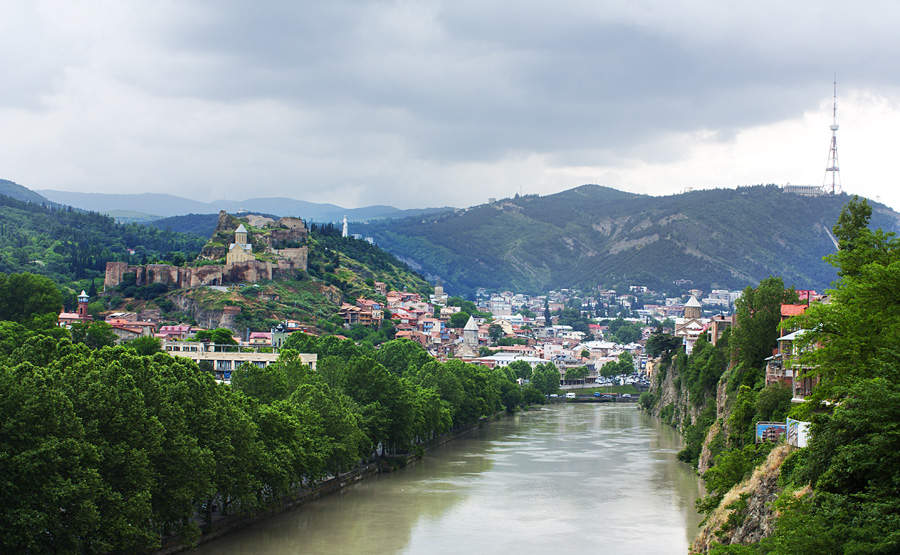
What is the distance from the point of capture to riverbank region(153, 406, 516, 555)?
29694mm

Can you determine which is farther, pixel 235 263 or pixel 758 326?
pixel 235 263

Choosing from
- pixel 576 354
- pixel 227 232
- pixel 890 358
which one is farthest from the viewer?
pixel 576 354

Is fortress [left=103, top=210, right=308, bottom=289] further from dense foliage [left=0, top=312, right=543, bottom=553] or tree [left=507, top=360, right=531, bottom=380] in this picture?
dense foliage [left=0, top=312, right=543, bottom=553]

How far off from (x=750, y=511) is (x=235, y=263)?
94.7 metres

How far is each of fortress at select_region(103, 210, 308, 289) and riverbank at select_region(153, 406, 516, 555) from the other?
57696 mm

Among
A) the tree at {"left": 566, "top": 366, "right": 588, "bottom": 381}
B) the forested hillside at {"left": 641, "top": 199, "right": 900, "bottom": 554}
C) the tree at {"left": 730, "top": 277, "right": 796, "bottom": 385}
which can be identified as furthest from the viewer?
the tree at {"left": 566, "top": 366, "right": 588, "bottom": 381}

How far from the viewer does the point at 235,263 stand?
113938mm

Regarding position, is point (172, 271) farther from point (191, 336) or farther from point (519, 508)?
point (519, 508)

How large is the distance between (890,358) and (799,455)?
4225 mm

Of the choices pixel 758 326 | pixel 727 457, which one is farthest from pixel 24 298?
pixel 727 457

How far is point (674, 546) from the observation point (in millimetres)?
31500

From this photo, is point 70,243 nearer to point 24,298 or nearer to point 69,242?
point 69,242

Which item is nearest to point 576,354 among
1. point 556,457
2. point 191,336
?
point 191,336

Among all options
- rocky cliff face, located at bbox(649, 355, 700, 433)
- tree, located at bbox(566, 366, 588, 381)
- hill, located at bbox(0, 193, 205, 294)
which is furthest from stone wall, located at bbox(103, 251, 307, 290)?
rocky cliff face, located at bbox(649, 355, 700, 433)
